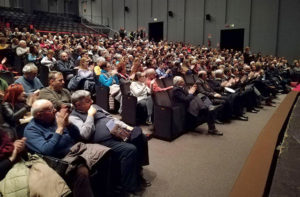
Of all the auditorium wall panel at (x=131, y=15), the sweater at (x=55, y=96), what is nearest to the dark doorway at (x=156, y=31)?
the auditorium wall panel at (x=131, y=15)

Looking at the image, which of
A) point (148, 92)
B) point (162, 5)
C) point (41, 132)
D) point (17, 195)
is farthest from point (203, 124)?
point (162, 5)

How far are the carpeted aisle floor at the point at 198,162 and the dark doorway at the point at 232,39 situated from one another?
11187mm

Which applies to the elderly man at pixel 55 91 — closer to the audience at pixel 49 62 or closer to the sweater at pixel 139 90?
the sweater at pixel 139 90

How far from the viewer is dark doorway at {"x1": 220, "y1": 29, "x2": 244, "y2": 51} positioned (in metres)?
14.4

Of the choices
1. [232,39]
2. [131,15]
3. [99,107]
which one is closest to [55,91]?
[99,107]

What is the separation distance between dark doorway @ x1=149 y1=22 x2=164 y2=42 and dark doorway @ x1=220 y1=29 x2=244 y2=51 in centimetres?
→ 451

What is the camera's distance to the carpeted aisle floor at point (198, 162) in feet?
8.32

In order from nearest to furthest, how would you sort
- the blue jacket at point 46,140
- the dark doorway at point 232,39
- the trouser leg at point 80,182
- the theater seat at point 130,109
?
the trouser leg at point 80,182 → the blue jacket at point 46,140 → the theater seat at point 130,109 → the dark doorway at point 232,39

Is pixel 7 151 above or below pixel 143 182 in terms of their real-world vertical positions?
above

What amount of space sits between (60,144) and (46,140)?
12cm

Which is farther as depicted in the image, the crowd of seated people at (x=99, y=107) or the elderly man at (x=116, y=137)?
the elderly man at (x=116, y=137)

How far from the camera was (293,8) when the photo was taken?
12.4 metres

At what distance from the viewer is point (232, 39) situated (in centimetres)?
1462

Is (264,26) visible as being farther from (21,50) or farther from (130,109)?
(21,50)
